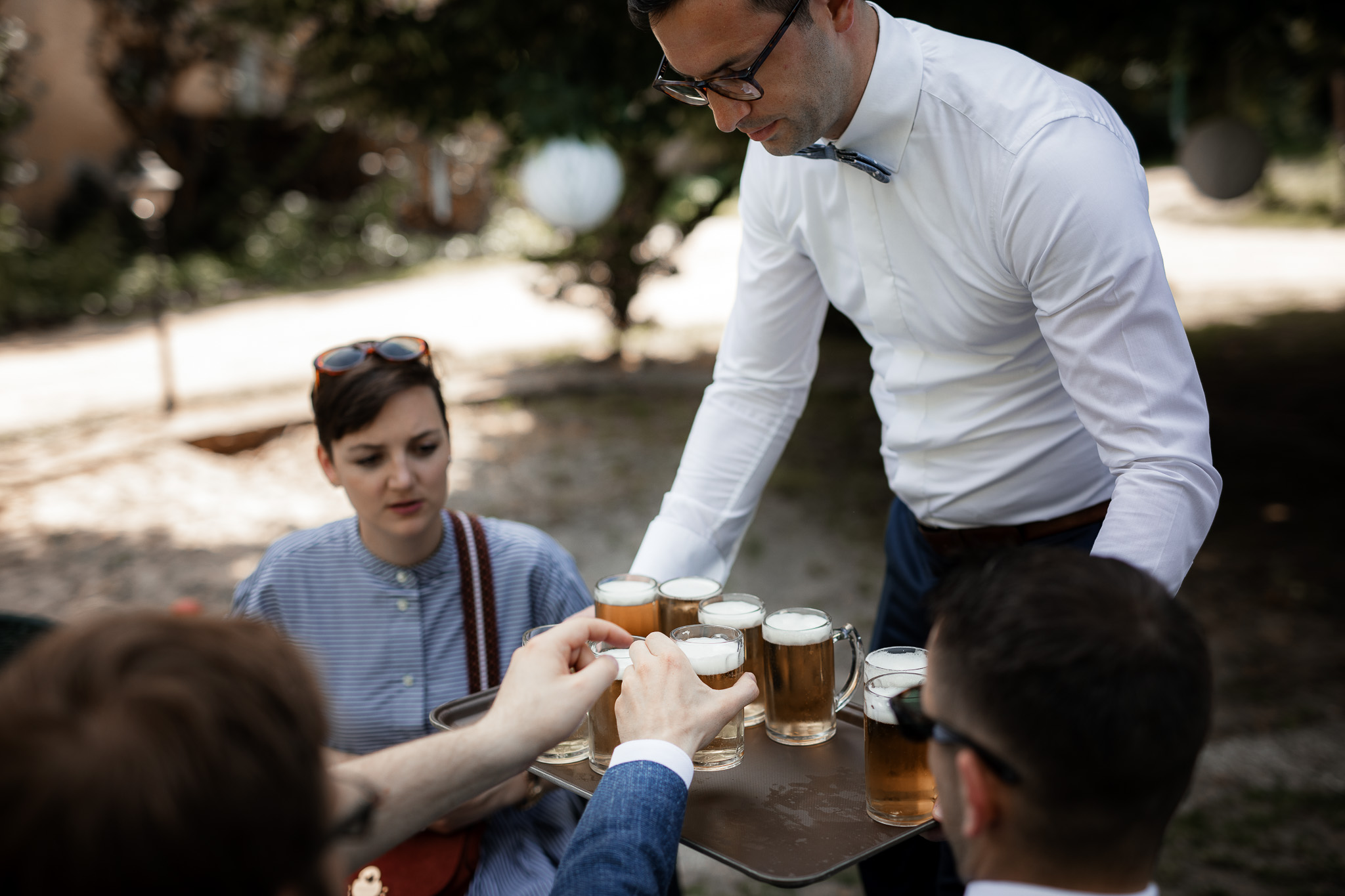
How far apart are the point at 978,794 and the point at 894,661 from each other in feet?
1.34

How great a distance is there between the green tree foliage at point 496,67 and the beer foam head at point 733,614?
3432mm

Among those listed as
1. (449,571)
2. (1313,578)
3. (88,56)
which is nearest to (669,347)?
(1313,578)

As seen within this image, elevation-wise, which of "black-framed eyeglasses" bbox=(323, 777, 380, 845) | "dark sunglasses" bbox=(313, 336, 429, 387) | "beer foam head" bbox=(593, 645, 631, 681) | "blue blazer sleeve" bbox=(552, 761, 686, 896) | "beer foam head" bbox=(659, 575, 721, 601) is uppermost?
"dark sunglasses" bbox=(313, 336, 429, 387)

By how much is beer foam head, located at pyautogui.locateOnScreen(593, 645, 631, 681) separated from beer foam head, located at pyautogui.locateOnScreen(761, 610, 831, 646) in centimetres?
22

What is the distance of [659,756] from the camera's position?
1.43m

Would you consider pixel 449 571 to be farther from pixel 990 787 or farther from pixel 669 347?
pixel 669 347

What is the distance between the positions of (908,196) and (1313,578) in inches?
179

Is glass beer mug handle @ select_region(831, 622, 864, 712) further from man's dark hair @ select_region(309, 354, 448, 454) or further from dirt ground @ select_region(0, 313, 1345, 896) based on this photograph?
dirt ground @ select_region(0, 313, 1345, 896)

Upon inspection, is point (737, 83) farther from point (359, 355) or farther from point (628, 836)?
point (628, 836)

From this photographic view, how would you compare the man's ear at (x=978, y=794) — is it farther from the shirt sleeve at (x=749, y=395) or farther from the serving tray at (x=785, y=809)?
the shirt sleeve at (x=749, y=395)

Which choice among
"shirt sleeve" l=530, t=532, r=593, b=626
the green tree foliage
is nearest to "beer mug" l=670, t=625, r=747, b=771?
"shirt sleeve" l=530, t=532, r=593, b=626

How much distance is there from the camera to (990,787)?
1173 mm

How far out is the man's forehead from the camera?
1.75 metres

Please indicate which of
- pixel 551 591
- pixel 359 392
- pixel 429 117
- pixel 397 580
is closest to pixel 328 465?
pixel 359 392
